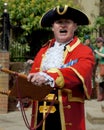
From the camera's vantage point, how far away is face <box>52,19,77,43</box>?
4523mm

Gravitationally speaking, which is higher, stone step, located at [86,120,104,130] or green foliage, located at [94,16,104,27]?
green foliage, located at [94,16,104,27]

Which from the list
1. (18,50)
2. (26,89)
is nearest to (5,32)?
(18,50)

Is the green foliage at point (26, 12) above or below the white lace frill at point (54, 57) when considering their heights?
above

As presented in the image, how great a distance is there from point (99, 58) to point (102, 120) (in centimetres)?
234

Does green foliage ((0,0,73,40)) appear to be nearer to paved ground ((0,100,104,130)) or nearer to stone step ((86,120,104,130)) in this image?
paved ground ((0,100,104,130))

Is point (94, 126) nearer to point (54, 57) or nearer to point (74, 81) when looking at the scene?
point (54, 57)

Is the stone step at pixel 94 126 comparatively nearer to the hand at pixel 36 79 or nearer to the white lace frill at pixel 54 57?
the white lace frill at pixel 54 57

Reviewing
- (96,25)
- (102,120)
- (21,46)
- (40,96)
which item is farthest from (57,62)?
(96,25)

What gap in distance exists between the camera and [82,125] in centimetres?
454

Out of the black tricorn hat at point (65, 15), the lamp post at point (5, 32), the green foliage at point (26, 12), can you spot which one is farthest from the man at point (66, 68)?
the green foliage at point (26, 12)

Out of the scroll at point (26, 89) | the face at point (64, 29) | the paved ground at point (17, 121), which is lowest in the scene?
the paved ground at point (17, 121)

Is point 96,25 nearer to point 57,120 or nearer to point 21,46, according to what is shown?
point 21,46

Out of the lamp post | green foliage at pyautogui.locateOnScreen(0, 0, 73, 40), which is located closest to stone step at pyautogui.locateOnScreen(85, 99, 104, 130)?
the lamp post

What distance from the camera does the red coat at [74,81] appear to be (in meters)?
4.16
